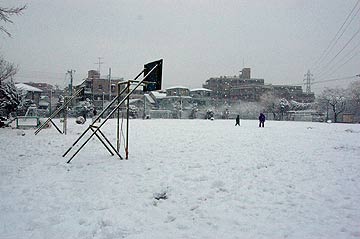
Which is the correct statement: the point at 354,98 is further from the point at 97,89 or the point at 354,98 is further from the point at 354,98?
the point at 97,89

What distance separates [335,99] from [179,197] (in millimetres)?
71337

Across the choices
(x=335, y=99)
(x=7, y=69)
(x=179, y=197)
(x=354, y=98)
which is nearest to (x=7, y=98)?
(x=7, y=69)

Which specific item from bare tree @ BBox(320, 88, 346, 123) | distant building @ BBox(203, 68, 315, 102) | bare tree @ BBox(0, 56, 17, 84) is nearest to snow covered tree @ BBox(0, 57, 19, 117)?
bare tree @ BBox(0, 56, 17, 84)

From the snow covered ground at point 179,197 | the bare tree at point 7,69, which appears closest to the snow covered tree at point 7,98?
the bare tree at point 7,69

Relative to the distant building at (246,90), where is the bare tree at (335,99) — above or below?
below

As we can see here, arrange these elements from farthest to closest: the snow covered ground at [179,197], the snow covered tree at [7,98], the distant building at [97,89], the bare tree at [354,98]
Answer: the distant building at [97,89] → the bare tree at [354,98] → the snow covered tree at [7,98] → the snow covered ground at [179,197]

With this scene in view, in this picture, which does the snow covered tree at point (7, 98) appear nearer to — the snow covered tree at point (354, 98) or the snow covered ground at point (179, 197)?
the snow covered ground at point (179, 197)

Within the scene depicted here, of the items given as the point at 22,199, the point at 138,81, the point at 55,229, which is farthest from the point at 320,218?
the point at 138,81

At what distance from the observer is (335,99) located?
67.2 m

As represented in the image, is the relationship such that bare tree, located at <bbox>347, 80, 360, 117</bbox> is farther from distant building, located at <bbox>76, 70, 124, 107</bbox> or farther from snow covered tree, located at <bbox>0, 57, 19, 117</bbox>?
snow covered tree, located at <bbox>0, 57, 19, 117</bbox>

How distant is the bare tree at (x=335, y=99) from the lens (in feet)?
220

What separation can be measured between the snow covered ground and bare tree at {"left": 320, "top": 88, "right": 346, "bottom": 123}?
64.9m

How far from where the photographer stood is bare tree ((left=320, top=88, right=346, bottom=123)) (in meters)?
67.1

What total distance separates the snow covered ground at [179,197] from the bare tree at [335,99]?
64887 millimetres
